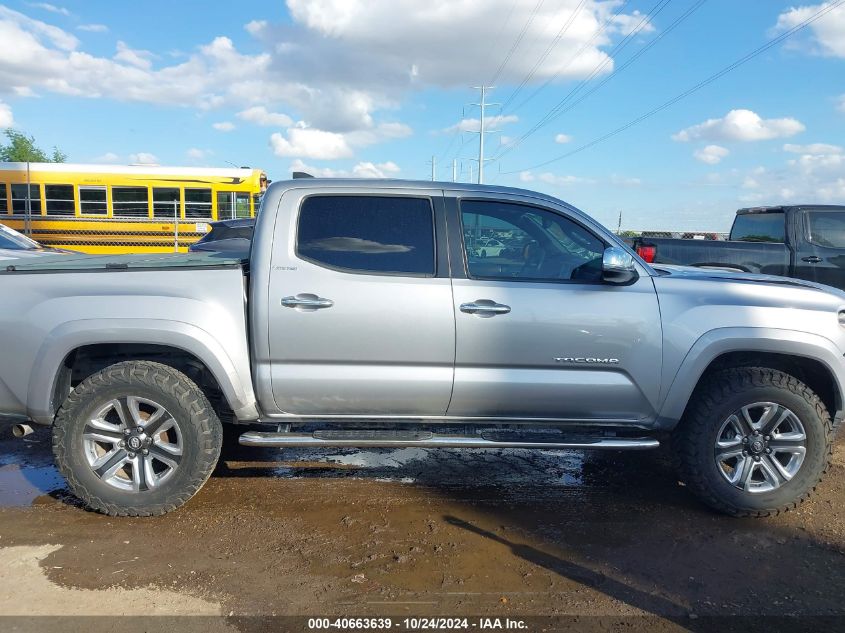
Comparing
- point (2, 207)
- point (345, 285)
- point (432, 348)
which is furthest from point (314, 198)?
point (2, 207)

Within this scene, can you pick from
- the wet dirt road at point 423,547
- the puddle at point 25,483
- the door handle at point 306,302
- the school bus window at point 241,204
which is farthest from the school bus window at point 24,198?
the door handle at point 306,302

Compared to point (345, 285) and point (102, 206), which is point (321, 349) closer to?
point (345, 285)

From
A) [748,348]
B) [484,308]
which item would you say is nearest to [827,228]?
[748,348]

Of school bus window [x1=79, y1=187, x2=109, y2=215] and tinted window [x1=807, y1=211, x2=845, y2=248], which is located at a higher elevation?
school bus window [x1=79, y1=187, x2=109, y2=215]

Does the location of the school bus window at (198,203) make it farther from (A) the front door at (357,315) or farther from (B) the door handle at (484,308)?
(B) the door handle at (484,308)

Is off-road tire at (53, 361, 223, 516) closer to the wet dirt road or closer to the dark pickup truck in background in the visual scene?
the wet dirt road

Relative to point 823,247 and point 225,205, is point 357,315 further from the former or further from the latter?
point 225,205

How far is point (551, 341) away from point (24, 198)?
57.6 ft

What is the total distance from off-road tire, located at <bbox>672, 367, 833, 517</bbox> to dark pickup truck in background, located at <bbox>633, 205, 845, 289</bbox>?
446 cm

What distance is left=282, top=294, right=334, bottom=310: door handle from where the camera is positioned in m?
3.73

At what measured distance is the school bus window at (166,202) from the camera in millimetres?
17297

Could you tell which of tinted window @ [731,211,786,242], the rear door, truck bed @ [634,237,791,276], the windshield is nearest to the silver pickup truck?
truck bed @ [634,237,791,276]

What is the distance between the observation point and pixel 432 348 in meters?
3.79

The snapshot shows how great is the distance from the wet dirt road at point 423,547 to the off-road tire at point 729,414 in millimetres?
139
